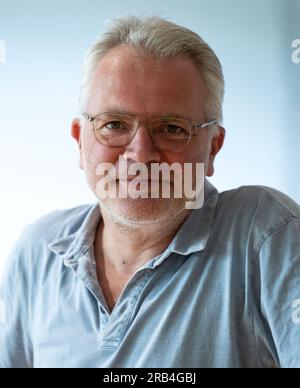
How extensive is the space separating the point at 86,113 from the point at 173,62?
0.63 feet

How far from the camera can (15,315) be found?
1.03 metres

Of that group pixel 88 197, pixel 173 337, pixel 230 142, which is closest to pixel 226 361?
pixel 173 337

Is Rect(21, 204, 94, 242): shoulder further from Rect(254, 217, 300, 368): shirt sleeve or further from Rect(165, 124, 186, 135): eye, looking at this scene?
Rect(254, 217, 300, 368): shirt sleeve

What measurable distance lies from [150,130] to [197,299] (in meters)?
0.30

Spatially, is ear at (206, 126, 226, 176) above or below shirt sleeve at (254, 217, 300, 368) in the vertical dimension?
above

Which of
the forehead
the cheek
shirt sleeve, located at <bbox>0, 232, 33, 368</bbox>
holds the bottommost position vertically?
shirt sleeve, located at <bbox>0, 232, 33, 368</bbox>

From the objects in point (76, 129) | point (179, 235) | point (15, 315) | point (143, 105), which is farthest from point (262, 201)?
point (15, 315)

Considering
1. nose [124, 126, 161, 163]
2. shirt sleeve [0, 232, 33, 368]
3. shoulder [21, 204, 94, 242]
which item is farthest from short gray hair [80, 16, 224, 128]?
shirt sleeve [0, 232, 33, 368]

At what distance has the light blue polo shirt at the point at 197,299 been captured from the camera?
790mm

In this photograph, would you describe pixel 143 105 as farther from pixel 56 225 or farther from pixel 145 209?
pixel 56 225

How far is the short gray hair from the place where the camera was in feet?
2.86

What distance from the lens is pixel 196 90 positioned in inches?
35.0

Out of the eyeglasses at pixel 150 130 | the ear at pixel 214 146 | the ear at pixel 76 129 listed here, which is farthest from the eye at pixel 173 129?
the ear at pixel 76 129

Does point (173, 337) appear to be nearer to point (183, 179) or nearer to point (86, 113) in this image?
point (183, 179)
